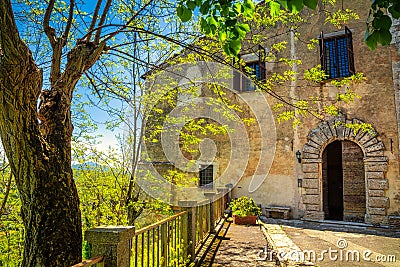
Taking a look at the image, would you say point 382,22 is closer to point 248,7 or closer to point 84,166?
point 248,7

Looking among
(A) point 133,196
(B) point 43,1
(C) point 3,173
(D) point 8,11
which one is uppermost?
(B) point 43,1

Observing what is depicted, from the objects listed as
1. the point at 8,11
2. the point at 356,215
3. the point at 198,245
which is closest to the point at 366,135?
the point at 356,215

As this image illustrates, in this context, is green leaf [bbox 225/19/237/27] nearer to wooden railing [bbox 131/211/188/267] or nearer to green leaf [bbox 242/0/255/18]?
green leaf [bbox 242/0/255/18]

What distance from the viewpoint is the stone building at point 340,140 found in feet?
28.9

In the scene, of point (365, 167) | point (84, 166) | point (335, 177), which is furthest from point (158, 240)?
point (335, 177)

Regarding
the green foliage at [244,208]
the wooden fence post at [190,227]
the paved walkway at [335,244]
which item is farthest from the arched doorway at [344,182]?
the wooden fence post at [190,227]

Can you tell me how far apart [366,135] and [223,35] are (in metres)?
8.87

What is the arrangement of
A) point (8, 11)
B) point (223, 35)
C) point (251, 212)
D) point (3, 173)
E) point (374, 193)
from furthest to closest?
point (374, 193) → point (251, 212) → point (3, 173) → point (8, 11) → point (223, 35)

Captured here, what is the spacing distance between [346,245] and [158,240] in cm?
478

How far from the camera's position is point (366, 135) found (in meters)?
→ 9.20

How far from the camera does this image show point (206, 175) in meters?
11.5

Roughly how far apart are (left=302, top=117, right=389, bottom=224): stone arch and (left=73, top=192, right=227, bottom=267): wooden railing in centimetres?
465

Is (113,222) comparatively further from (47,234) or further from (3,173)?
(47,234)

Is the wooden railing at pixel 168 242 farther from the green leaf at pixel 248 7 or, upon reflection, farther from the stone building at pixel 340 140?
the stone building at pixel 340 140
